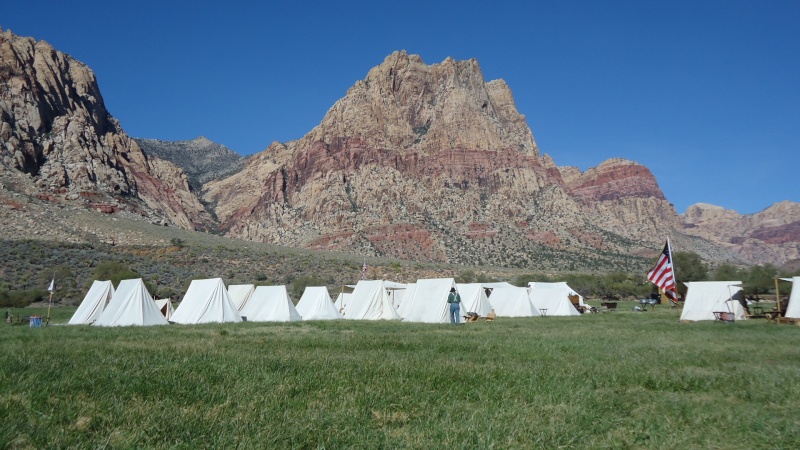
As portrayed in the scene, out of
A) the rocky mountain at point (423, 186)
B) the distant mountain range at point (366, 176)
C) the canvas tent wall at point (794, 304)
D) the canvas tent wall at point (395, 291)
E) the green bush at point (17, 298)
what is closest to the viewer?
the canvas tent wall at point (794, 304)

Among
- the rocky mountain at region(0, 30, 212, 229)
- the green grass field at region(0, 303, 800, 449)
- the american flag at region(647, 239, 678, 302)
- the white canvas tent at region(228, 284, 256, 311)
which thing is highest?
the rocky mountain at region(0, 30, 212, 229)

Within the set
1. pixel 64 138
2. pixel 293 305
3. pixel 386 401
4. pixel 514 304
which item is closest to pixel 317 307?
pixel 293 305

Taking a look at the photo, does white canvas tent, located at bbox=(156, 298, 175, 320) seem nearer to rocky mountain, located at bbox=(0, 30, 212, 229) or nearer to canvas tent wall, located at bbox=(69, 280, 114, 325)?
canvas tent wall, located at bbox=(69, 280, 114, 325)

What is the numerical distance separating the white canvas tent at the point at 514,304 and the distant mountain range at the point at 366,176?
220 feet

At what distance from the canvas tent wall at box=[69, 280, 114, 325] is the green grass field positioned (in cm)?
1542

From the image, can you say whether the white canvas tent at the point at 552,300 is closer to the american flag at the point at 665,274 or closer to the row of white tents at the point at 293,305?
the row of white tents at the point at 293,305

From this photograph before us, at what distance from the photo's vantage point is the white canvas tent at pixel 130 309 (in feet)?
73.3

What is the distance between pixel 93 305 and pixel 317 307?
35.5ft

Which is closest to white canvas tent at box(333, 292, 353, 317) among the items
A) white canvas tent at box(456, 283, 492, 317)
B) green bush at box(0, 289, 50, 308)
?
white canvas tent at box(456, 283, 492, 317)

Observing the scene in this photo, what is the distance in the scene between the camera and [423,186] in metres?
140

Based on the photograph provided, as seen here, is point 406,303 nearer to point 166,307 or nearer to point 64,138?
point 166,307

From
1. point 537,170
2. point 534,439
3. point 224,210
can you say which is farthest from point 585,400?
point 224,210

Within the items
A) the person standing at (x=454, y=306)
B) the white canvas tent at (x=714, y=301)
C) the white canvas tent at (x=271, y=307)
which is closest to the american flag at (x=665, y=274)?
the white canvas tent at (x=714, y=301)

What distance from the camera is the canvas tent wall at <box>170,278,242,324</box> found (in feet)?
82.6
